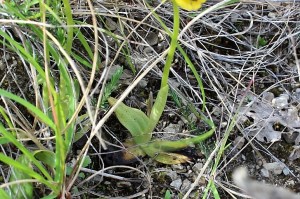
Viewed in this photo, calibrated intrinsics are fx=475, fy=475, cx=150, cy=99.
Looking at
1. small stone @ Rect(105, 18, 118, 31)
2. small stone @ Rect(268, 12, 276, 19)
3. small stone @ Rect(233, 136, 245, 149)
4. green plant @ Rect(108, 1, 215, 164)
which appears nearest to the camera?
green plant @ Rect(108, 1, 215, 164)

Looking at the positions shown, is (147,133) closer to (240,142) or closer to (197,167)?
(197,167)

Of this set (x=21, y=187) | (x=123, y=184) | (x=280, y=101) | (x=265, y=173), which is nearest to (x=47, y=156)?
(x=21, y=187)

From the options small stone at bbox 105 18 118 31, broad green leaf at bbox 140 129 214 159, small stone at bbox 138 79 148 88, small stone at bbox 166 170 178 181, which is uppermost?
small stone at bbox 105 18 118 31

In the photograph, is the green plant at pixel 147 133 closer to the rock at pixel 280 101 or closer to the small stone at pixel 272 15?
the rock at pixel 280 101

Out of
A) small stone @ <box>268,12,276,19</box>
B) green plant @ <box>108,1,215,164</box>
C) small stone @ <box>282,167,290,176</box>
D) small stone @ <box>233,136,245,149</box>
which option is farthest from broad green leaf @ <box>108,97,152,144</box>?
small stone @ <box>268,12,276,19</box>

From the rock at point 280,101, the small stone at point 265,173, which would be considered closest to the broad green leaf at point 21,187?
the small stone at point 265,173

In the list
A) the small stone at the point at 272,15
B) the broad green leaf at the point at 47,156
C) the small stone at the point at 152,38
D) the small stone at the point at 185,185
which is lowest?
the small stone at the point at 185,185

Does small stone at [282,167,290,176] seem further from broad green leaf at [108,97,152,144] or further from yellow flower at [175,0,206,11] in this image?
yellow flower at [175,0,206,11]

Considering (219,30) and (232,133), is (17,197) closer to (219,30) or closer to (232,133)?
(232,133)
